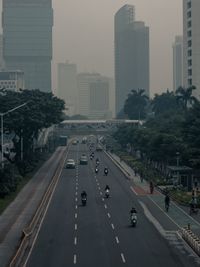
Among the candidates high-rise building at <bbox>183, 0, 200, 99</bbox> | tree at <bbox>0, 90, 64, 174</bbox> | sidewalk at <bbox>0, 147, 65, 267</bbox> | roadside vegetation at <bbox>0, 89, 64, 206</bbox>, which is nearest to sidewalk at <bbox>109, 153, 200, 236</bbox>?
sidewalk at <bbox>0, 147, 65, 267</bbox>

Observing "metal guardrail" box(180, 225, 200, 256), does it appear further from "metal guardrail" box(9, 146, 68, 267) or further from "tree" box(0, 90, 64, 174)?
"tree" box(0, 90, 64, 174)

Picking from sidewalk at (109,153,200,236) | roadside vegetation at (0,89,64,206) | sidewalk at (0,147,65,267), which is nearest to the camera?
sidewalk at (0,147,65,267)

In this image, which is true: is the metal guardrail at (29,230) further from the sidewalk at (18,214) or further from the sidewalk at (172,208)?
the sidewalk at (172,208)

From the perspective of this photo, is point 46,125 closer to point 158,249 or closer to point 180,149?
point 180,149

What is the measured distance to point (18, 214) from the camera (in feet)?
181

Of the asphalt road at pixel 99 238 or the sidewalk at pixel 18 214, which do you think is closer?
the asphalt road at pixel 99 238

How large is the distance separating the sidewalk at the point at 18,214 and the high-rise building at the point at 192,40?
63077 mm

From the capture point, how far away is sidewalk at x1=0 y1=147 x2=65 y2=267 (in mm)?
39969

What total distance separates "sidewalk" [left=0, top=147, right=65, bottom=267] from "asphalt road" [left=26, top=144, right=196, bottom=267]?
50.7 inches

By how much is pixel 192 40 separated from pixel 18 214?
98.9 m

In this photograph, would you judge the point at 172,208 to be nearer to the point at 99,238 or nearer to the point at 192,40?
the point at 99,238

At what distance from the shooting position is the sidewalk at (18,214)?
3997cm

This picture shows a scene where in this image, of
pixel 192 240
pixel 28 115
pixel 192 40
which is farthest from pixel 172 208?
pixel 192 40

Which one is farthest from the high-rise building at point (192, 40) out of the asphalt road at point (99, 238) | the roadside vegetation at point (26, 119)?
the asphalt road at point (99, 238)
